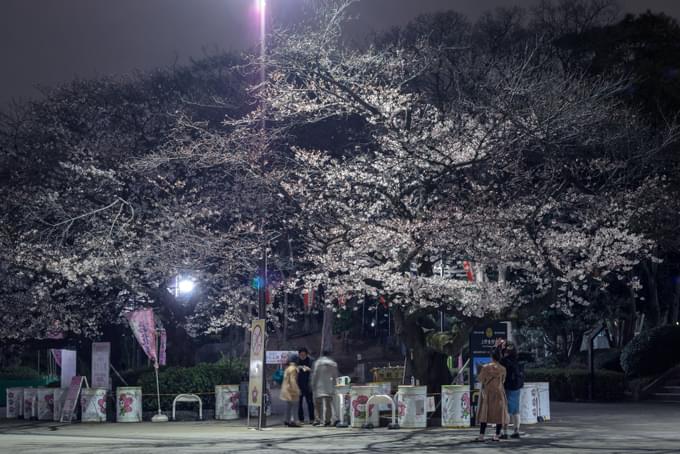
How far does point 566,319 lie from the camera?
1619 inches

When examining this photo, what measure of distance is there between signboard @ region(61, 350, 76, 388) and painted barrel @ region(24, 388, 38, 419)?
0.84 metres

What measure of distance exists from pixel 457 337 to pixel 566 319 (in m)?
19.8

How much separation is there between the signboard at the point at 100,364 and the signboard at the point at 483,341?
34.7ft

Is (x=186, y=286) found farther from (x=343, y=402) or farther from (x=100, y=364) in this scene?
(x=343, y=402)

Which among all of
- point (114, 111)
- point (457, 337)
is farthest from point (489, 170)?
point (114, 111)

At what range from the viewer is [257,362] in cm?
2153

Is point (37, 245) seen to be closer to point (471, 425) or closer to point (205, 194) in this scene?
point (205, 194)

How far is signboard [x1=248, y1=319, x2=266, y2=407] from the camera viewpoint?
21.3m

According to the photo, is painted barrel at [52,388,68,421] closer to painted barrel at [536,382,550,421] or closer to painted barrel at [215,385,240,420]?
painted barrel at [215,385,240,420]

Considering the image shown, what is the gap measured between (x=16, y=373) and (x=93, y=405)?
20940 millimetres

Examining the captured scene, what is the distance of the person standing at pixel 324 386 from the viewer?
21969 millimetres

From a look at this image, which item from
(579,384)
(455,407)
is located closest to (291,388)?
(455,407)

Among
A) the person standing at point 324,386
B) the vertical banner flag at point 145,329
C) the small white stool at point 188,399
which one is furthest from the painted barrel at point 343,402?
the vertical banner flag at point 145,329

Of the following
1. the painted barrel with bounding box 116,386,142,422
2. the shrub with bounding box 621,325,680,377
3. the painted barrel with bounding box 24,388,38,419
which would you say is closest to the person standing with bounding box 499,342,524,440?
the painted barrel with bounding box 116,386,142,422
